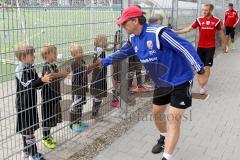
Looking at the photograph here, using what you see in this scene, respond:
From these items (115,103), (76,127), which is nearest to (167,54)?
(76,127)

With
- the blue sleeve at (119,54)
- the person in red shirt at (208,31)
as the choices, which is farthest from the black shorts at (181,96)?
the person in red shirt at (208,31)

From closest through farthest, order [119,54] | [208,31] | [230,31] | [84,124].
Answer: [119,54] → [84,124] → [208,31] → [230,31]

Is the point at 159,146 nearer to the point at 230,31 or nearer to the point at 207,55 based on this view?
the point at 207,55

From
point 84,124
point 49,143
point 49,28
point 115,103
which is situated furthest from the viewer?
point 115,103

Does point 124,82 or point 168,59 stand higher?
point 168,59

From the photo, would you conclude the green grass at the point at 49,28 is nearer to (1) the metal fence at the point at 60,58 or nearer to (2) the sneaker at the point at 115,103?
(1) the metal fence at the point at 60,58

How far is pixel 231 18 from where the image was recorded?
1565 cm

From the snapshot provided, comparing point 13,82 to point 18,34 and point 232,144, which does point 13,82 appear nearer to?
point 18,34

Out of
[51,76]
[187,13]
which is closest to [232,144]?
[51,76]

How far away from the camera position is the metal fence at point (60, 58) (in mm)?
3703

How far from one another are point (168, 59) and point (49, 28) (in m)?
1.37

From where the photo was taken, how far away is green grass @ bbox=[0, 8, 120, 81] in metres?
3.53

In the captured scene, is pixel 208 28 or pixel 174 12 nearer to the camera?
pixel 208 28

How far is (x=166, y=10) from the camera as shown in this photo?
8.01m
